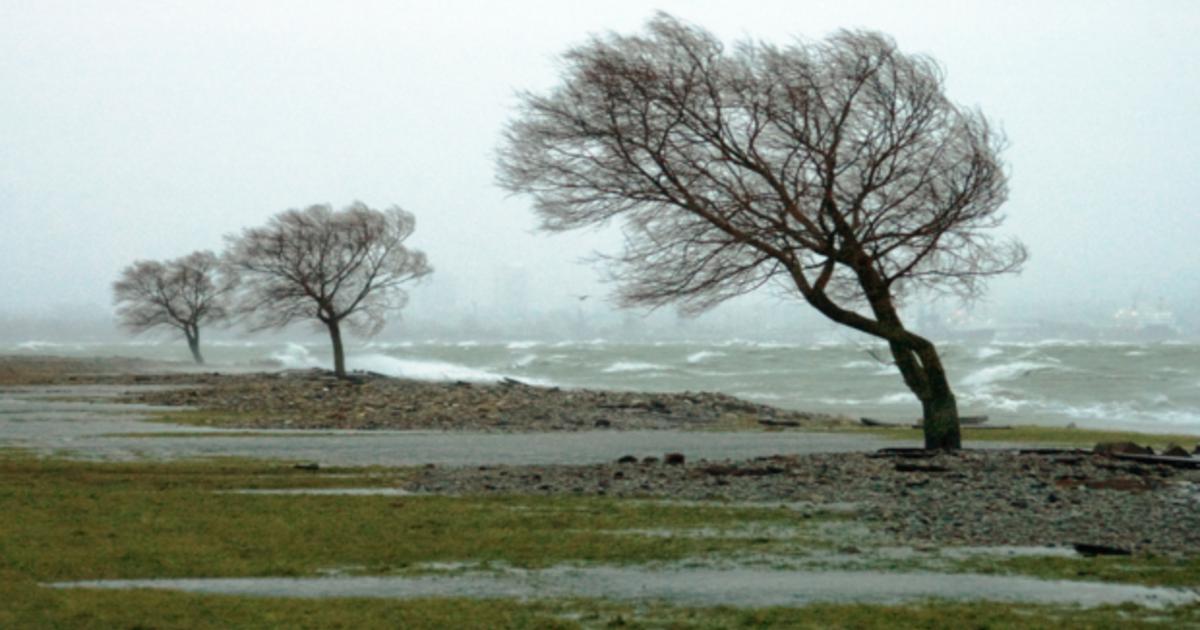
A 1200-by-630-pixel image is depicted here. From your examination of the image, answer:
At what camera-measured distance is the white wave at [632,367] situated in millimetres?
104756

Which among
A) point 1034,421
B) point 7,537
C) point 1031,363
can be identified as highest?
point 1031,363

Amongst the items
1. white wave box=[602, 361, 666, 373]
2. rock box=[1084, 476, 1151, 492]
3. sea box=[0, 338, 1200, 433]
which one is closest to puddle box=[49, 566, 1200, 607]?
rock box=[1084, 476, 1151, 492]

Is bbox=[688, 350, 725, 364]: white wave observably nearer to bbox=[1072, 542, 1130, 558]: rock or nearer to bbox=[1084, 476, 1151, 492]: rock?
bbox=[1084, 476, 1151, 492]: rock

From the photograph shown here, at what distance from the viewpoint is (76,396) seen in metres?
52.2

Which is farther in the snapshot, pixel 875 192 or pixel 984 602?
pixel 875 192

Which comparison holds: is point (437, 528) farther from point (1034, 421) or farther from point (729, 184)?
point (1034, 421)

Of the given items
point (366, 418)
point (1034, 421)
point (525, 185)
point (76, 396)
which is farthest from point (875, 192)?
point (76, 396)

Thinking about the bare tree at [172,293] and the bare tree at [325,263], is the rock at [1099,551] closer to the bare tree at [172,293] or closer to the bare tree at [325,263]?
the bare tree at [325,263]

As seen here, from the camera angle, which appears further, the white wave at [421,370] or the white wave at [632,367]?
the white wave at [632,367]

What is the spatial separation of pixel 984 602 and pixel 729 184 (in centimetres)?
1285

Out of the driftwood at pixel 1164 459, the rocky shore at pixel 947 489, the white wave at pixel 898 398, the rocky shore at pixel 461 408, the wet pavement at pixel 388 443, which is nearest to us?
the rocky shore at pixel 947 489

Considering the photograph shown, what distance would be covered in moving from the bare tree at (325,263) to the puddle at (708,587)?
169 ft

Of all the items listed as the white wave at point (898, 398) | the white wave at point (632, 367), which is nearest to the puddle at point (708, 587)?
the white wave at point (898, 398)

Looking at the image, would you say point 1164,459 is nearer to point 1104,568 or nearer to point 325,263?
point 1104,568
